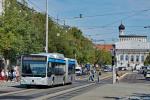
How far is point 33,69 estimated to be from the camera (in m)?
42.6

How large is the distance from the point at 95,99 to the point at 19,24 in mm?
30918

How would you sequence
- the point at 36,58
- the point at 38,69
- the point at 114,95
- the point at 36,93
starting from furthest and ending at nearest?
the point at 36,58 < the point at 38,69 < the point at 36,93 < the point at 114,95

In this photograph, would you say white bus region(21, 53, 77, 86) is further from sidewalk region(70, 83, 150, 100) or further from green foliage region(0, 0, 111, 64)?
green foliage region(0, 0, 111, 64)

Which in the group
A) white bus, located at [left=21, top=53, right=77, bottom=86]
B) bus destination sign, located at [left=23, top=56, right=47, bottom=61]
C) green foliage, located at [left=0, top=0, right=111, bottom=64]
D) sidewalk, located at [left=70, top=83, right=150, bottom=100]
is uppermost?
green foliage, located at [left=0, top=0, right=111, bottom=64]

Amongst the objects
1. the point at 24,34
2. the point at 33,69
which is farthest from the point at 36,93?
the point at 24,34

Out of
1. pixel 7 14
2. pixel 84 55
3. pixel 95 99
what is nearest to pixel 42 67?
pixel 95 99

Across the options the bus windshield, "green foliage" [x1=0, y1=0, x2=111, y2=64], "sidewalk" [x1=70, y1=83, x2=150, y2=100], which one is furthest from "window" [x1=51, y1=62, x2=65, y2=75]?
"green foliage" [x1=0, y1=0, x2=111, y2=64]

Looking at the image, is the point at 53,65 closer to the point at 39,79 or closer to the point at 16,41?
the point at 39,79

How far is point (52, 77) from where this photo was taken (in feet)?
146

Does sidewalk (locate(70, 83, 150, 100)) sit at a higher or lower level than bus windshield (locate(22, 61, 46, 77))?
lower

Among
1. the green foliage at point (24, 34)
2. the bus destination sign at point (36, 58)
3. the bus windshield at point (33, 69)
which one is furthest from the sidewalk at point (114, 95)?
the green foliage at point (24, 34)

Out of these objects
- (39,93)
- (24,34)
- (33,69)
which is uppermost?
(24,34)

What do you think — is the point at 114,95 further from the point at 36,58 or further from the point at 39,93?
the point at 36,58

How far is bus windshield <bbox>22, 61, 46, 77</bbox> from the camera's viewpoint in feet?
139
